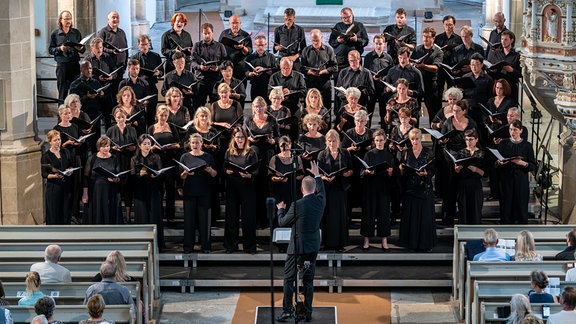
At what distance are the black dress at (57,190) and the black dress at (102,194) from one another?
10.0 inches

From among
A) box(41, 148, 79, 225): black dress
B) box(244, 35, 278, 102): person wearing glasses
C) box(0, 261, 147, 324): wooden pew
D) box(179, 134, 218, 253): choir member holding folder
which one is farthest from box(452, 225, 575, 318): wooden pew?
box(41, 148, 79, 225): black dress

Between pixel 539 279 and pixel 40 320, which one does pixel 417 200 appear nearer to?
pixel 539 279

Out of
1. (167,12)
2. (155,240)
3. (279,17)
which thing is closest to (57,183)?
(155,240)

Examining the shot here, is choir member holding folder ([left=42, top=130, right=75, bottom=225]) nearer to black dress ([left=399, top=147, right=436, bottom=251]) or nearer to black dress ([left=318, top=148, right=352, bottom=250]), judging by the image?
black dress ([left=318, top=148, right=352, bottom=250])

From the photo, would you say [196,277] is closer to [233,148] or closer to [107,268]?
[233,148]

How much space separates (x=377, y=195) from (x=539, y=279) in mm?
4239

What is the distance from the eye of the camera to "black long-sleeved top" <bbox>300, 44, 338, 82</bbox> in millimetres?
19562

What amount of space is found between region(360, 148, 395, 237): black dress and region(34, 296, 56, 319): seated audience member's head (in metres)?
5.52

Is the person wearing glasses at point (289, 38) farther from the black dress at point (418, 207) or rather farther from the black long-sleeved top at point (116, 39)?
the black dress at point (418, 207)

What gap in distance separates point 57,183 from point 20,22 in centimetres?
236

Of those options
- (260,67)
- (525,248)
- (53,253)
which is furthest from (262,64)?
(525,248)

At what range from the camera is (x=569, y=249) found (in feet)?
50.3

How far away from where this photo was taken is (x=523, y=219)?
17.8 meters

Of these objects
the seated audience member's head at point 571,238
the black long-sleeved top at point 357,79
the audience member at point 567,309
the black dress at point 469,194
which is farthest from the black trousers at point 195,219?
the audience member at point 567,309
